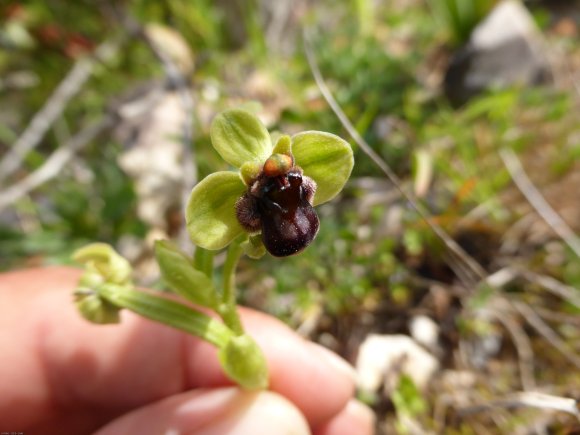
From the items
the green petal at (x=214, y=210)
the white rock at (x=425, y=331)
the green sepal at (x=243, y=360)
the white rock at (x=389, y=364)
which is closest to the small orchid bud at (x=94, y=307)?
the green sepal at (x=243, y=360)

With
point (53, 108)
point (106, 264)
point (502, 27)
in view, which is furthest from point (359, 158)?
point (53, 108)

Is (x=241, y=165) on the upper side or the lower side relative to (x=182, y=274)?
upper

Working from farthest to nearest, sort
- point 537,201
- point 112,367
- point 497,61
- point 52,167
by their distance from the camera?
point 497,61 → point 52,167 → point 537,201 → point 112,367

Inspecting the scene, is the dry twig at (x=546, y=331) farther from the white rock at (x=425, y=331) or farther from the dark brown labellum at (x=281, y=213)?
the dark brown labellum at (x=281, y=213)

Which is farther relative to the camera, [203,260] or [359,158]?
[359,158]

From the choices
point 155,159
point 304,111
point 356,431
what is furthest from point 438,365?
point 155,159

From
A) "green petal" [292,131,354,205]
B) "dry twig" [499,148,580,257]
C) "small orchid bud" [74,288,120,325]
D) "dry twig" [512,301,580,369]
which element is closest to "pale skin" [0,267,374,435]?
"small orchid bud" [74,288,120,325]

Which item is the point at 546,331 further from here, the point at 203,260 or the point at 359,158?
the point at 203,260

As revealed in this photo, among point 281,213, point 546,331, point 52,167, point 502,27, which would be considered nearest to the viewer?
point 281,213
